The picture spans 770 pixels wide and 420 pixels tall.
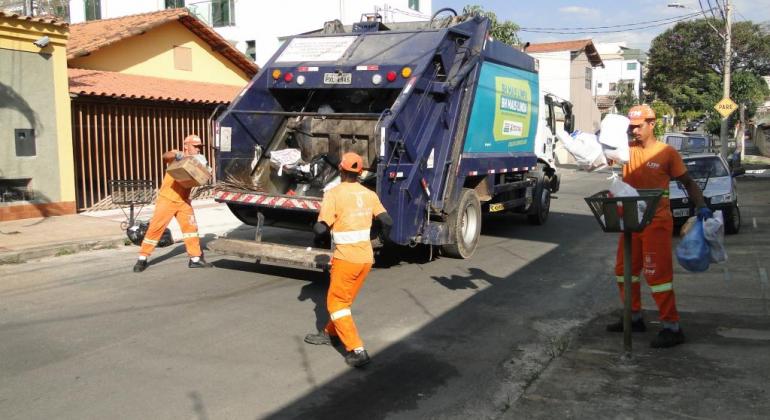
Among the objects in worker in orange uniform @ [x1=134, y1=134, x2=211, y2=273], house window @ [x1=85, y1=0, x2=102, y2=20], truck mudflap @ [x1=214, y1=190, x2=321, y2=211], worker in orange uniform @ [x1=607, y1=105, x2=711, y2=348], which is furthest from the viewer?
house window @ [x1=85, y1=0, x2=102, y2=20]

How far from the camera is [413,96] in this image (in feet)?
24.7

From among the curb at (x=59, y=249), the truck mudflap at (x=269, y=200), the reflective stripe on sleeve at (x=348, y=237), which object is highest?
the truck mudflap at (x=269, y=200)

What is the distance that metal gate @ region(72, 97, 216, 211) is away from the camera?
1295 centimetres

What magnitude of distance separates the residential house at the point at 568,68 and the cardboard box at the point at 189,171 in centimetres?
3529

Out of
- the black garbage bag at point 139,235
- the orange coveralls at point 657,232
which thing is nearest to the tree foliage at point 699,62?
the black garbage bag at point 139,235

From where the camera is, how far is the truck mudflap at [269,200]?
733 cm

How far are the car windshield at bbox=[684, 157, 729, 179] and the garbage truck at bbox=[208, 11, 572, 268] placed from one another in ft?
14.4

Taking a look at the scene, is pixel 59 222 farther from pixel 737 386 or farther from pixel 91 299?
pixel 737 386

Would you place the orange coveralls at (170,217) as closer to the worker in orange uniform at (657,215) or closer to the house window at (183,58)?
the worker in orange uniform at (657,215)

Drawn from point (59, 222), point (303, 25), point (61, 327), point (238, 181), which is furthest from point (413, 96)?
point (303, 25)

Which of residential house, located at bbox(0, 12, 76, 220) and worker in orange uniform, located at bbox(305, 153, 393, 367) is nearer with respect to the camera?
worker in orange uniform, located at bbox(305, 153, 393, 367)

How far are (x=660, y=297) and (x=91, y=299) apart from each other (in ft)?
16.9

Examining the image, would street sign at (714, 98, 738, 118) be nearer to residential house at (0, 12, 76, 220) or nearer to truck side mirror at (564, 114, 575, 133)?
truck side mirror at (564, 114, 575, 133)

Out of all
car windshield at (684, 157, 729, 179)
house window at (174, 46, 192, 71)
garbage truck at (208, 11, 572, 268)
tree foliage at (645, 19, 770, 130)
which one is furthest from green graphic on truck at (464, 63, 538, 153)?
tree foliage at (645, 19, 770, 130)
